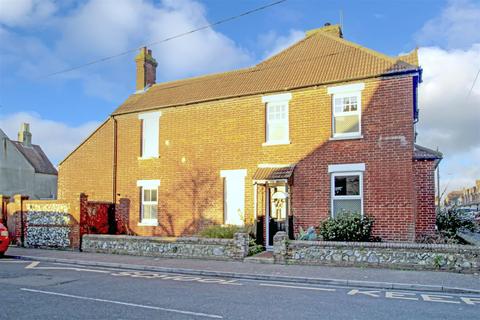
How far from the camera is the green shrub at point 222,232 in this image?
15633 mm

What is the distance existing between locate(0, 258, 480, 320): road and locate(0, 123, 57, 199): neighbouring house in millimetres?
30227

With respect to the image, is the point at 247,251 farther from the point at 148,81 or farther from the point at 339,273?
the point at 148,81

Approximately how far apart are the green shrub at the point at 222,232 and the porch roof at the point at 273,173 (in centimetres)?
198

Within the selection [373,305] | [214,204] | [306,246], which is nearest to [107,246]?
[214,204]

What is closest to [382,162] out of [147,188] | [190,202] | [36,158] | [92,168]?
[190,202]

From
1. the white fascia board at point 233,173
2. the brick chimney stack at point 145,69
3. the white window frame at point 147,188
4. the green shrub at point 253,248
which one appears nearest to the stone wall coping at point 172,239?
the green shrub at point 253,248

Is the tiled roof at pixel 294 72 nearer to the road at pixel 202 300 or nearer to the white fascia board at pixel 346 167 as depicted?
the white fascia board at pixel 346 167

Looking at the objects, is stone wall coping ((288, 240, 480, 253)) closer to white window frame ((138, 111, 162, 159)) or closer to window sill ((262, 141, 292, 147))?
window sill ((262, 141, 292, 147))

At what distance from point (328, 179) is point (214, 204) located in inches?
193

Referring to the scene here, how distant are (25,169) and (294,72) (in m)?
31.6

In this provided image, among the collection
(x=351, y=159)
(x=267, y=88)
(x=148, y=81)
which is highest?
(x=148, y=81)

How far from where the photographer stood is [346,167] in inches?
606

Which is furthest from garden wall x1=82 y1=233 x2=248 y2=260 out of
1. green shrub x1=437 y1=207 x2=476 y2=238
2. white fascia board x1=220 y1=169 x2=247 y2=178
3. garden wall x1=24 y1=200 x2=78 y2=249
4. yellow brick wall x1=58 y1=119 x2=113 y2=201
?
green shrub x1=437 y1=207 x2=476 y2=238

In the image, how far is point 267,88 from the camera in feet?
56.5
